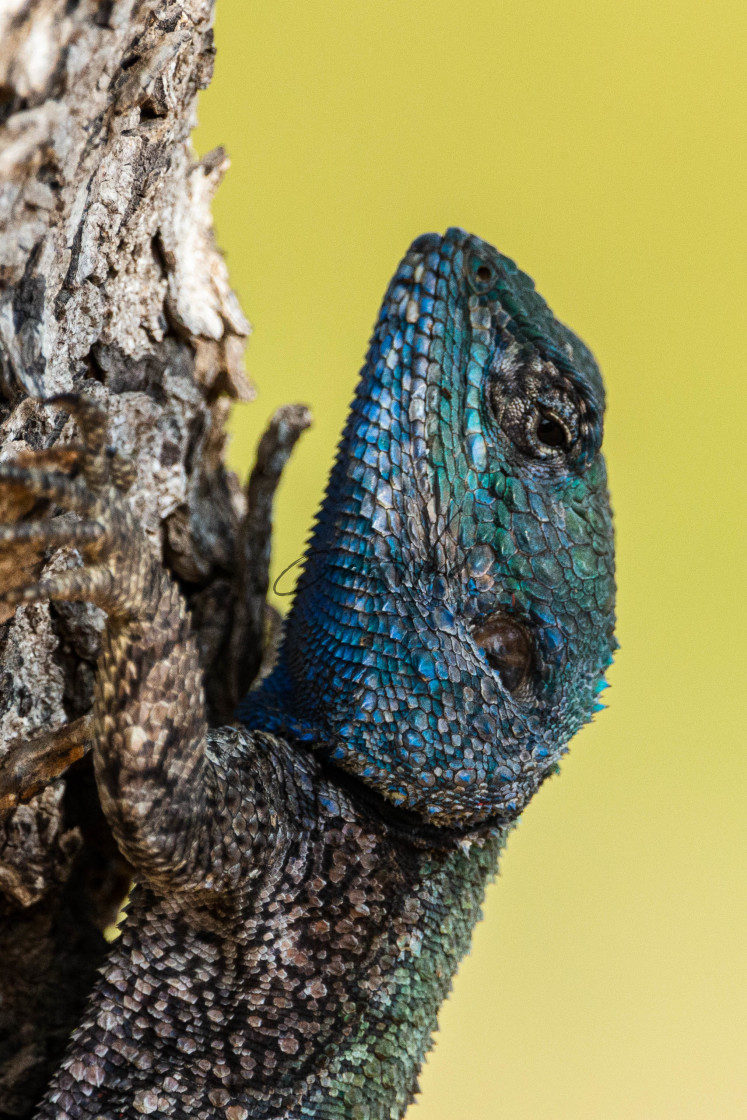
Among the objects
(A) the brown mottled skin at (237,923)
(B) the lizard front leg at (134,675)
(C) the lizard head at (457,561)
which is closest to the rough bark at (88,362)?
(B) the lizard front leg at (134,675)

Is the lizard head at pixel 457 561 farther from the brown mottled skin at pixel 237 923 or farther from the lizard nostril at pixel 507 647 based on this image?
the brown mottled skin at pixel 237 923

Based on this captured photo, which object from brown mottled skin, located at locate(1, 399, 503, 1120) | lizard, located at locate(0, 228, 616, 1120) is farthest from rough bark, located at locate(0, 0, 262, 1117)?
lizard, located at locate(0, 228, 616, 1120)

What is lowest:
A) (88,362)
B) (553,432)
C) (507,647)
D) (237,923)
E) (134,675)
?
(237,923)

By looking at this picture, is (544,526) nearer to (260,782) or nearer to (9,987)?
Answer: (260,782)

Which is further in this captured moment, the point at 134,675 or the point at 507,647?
the point at 507,647

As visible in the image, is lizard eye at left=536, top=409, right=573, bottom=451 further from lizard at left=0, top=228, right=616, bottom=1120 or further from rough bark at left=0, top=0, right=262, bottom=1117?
rough bark at left=0, top=0, right=262, bottom=1117

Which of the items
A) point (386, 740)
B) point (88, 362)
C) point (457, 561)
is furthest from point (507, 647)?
point (88, 362)

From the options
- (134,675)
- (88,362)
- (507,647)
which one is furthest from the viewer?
(507,647)

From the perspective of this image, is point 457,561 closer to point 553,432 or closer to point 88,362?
point 553,432
